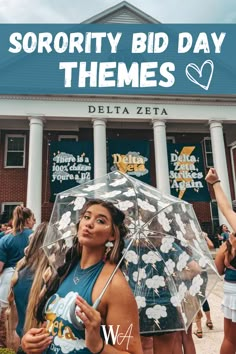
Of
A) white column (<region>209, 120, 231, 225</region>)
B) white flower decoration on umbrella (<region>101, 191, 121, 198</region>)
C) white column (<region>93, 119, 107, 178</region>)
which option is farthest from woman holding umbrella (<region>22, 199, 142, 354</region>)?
white column (<region>209, 120, 231, 225</region>)

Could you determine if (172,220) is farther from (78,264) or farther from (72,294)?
(72,294)

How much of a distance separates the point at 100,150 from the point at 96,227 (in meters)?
12.2

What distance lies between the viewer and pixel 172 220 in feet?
6.89

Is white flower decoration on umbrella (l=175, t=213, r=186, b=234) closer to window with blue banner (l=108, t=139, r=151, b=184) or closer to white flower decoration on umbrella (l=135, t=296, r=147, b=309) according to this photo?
white flower decoration on umbrella (l=135, t=296, r=147, b=309)

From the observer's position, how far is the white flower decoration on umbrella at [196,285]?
2168 millimetres

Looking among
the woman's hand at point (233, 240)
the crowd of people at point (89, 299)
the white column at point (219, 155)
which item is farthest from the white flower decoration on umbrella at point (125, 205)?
the white column at point (219, 155)

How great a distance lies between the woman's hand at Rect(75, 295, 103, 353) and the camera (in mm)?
1212

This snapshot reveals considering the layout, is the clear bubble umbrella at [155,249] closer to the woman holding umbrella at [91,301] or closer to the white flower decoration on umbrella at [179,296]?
the white flower decoration on umbrella at [179,296]

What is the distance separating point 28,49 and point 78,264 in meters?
15.2

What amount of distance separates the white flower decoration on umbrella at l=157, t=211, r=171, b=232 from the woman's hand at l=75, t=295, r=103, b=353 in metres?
0.92

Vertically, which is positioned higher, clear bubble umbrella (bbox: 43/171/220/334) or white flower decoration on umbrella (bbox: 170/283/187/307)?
clear bubble umbrella (bbox: 43/171/220/334)

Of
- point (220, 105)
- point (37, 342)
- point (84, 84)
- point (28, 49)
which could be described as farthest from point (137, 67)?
point (37, 342)

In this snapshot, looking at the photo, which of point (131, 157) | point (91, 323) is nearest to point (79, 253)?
point (91, 323)

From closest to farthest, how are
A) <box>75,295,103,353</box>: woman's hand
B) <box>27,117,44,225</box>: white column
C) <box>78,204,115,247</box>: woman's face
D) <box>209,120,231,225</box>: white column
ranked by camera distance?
<box>75,295,103,353</box>: woman's hand → <box>78,204,115,247</box>: woman's face → <box>27,117,44,225</box>: white column → <box>209,120,231,225</box>: white column
